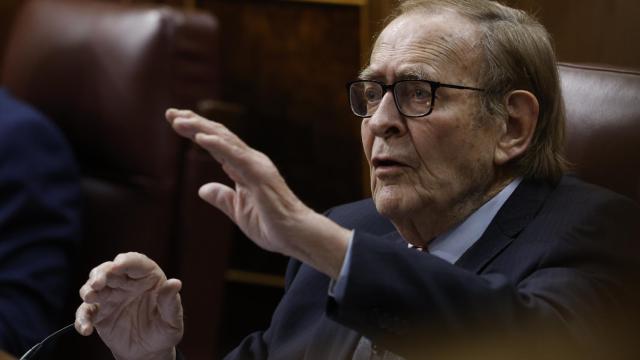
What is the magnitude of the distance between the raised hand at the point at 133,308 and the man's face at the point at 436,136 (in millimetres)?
271

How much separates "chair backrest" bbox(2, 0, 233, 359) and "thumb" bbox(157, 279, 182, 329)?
0.84 meters

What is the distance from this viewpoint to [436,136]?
1.26m

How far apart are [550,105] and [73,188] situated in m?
1.10

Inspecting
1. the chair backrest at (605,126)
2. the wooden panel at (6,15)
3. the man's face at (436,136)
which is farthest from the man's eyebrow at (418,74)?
the wooden panel at (6,15)

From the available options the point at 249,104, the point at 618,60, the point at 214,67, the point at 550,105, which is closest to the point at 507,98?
the point at 550,105

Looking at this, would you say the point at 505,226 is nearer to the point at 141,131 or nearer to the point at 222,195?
the point at 222,195

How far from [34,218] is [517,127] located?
1.08 meters

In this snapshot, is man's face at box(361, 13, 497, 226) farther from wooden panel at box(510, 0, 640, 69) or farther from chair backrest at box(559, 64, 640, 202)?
wooden panel at box(510, 0, 640, 69)

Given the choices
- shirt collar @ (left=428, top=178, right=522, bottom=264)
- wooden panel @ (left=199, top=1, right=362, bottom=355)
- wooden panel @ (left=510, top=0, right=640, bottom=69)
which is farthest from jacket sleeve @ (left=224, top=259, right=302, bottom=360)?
wooden panel @ (left=199, top=1, right=362, bottom=355)

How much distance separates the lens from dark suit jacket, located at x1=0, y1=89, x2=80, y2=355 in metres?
1.99

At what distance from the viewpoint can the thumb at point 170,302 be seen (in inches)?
49.9

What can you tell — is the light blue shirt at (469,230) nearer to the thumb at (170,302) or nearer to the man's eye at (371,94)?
the man's eye at (371,94)

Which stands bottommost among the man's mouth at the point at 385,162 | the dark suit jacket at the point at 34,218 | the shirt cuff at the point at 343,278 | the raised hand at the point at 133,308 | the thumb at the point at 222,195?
the dark suit jacket at the point at 34,218

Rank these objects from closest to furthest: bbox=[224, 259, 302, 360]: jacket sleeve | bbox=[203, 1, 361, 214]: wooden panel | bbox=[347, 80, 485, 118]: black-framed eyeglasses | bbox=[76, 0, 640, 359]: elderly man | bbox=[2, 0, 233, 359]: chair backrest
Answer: bbox=[76, 0, 640, 359]: elderly man, bbox=[347, 80, 485, 118]: black-framed eyeglasses, bbox=[224, 259, 302, 360]: jacket sleeve, bbox=[2, 0, 233, 359]: chair backrest, bbox=[203, 1, 361, 214]: wooden panel
